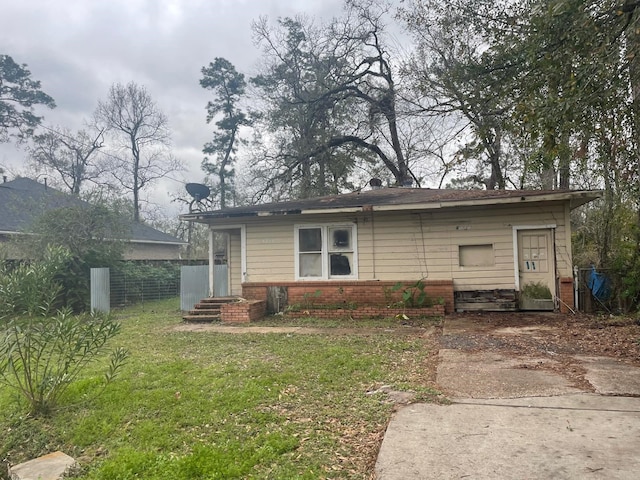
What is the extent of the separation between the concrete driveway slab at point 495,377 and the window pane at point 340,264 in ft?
16.5

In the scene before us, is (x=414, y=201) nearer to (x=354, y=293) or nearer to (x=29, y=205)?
(x=354, y=293)

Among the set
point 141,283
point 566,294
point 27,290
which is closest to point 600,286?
point 566,294

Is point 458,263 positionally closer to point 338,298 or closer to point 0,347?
point 338,298

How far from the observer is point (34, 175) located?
2491 cm

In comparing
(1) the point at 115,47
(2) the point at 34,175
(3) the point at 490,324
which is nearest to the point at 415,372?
(3) the point at 490,324

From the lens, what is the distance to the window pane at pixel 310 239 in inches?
432

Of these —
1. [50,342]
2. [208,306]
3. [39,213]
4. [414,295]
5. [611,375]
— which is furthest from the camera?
[39,213]

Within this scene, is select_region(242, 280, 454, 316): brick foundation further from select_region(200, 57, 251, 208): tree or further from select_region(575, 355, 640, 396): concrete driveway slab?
select_region(200, 57, 251, 208): tree

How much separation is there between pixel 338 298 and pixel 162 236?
56.2ft

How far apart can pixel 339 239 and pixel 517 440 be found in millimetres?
7985

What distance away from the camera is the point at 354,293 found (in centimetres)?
1035

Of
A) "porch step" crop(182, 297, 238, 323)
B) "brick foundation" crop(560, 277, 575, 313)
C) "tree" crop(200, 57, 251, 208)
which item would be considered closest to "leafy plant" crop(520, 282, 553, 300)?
"brick foundation" crop(560, 277, 575, 313)

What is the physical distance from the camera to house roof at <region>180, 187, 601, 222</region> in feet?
30.0

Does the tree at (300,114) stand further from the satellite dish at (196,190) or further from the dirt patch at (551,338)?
the dirt patch at (551,338)
